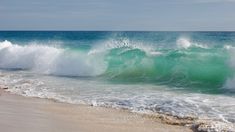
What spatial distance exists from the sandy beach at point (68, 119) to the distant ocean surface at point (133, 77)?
31.4 inches

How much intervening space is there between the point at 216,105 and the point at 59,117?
3660 mm

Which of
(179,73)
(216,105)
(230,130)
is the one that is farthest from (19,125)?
(179,73)

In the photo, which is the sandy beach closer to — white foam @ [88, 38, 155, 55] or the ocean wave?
the ocean wave

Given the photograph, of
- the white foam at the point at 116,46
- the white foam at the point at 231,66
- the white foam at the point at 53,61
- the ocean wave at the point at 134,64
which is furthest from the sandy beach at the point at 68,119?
the white foam at the point at 116,46

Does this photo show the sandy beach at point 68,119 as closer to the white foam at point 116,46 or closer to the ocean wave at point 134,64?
the ocean wave at point 134,64

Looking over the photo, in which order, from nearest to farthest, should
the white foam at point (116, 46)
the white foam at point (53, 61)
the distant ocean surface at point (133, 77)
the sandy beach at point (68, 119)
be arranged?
the sandy beach at point (68, 119)
the distant ocean surface at point (133, 77)
the white foam at point (53, 61)
the white foam at point (116, 46)

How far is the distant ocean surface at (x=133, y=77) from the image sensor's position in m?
10.0

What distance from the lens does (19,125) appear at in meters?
7.31

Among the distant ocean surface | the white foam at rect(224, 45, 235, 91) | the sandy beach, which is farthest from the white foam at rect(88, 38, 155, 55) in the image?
the sandy beach

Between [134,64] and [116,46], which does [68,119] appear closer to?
[134,64]

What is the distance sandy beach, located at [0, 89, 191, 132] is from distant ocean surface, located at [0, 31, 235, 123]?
0.80m

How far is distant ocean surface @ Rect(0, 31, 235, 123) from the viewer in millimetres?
10023

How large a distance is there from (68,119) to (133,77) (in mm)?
9024

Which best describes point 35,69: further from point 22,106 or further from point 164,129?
point 164,129
